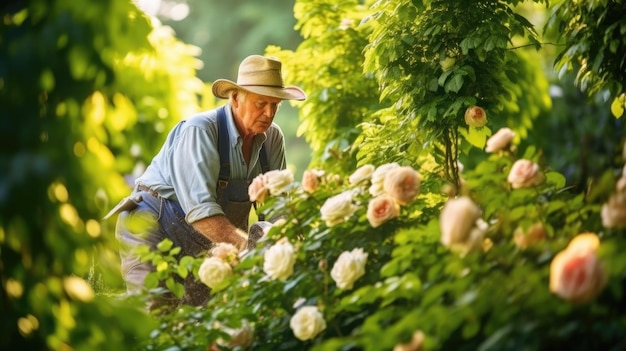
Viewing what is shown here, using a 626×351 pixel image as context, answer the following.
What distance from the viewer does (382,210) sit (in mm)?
3082

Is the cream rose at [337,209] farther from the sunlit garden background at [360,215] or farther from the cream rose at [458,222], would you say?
the cream rose at [458,222]

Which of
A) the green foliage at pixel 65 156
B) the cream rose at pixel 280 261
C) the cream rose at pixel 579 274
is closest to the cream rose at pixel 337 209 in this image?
the cream rose at pixel 280 261

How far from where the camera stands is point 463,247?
96.4 inches

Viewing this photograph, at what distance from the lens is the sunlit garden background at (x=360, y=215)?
2.24 metres

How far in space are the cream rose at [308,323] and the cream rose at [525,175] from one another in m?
0.71

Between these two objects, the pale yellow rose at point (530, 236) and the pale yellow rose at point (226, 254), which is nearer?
the pale yellow rose at point (530, 236)

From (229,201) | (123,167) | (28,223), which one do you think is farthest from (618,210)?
(229,201)

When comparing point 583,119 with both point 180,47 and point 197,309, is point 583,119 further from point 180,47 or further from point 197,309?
point 197,309

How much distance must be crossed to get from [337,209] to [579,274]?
1197 mm

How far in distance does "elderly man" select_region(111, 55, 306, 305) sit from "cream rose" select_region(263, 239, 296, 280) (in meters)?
1.34

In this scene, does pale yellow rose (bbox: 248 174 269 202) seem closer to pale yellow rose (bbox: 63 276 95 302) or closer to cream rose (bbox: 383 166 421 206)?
cream rose (bbox: 383 166 421 206)

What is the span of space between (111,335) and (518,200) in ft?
4.24

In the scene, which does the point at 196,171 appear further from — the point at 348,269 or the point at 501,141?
the point at 501,141

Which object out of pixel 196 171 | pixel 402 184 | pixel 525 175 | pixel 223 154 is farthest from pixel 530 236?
pixel 223 154
